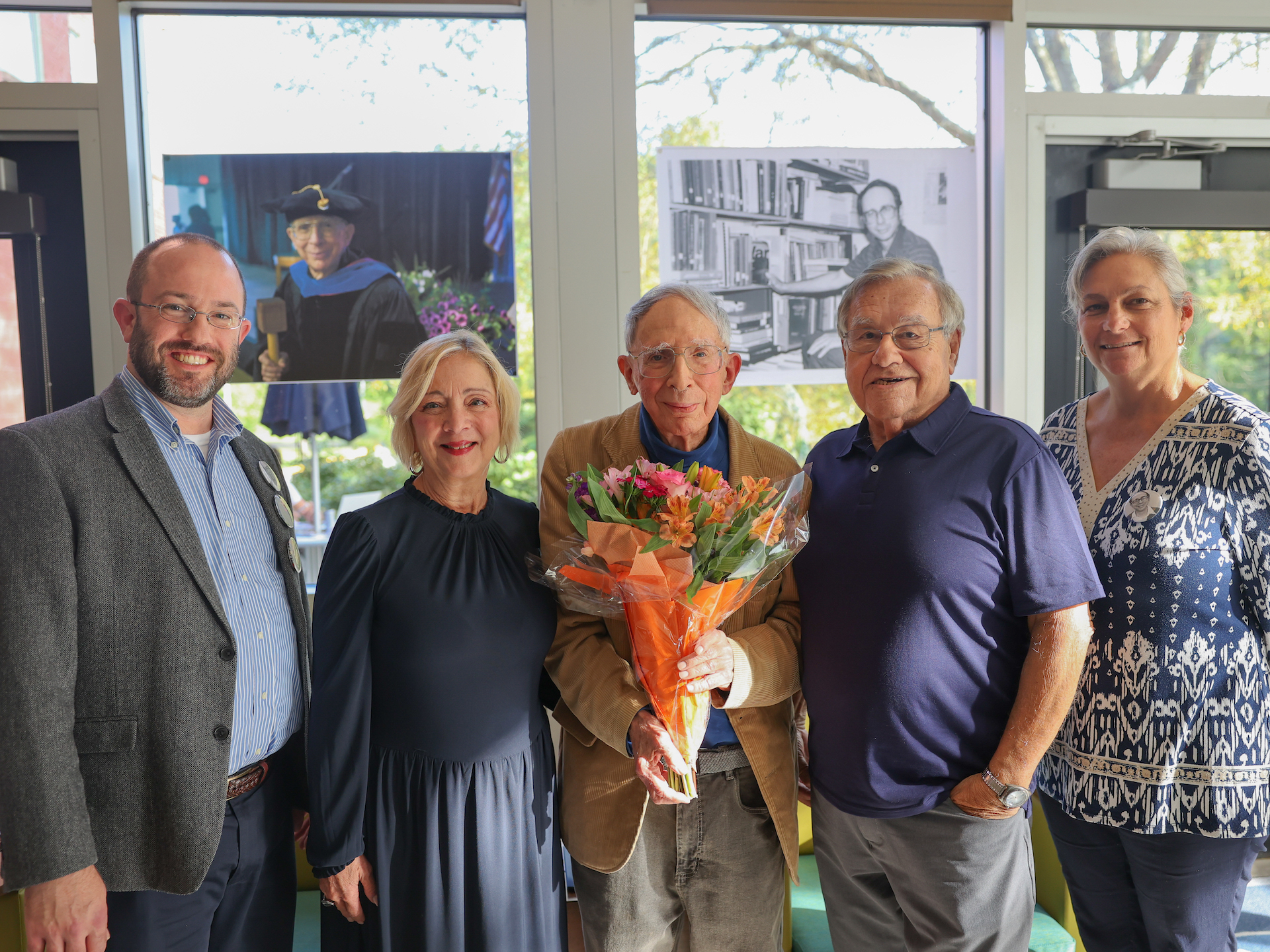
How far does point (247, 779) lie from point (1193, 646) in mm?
1966

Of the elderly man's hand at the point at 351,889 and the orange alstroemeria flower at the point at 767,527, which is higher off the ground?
the orange alstroemeria flower at the point at 767,527

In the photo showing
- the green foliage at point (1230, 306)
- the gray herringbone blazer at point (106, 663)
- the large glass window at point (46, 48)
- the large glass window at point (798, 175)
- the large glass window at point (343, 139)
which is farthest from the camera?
the green foliage at point (1230, 306)

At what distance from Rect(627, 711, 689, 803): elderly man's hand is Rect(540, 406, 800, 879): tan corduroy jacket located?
37 mm

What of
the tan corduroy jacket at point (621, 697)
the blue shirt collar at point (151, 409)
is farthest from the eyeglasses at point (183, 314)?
the tan corduroy jacket at point (621, 697)

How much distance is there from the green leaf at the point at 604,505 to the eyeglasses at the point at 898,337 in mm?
686

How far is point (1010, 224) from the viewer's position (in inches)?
125

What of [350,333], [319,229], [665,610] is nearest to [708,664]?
[665,610]

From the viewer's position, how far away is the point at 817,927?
8.11 ft

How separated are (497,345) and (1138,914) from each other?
8.23 ft

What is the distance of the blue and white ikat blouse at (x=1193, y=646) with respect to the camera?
1.75 meters

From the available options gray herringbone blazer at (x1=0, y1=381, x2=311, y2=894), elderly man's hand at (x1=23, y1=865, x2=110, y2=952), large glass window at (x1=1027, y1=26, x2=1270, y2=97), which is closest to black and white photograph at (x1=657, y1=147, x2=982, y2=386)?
large glass window at (x1=1027, y1=26, x2=1270, y2=97)

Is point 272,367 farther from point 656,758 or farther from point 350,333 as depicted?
point 656,758

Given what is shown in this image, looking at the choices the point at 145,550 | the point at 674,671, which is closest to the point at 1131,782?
the point at 674,671

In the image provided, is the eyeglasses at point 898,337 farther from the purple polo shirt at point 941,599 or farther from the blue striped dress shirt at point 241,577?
the blue striped dress shirt at point 241,577
